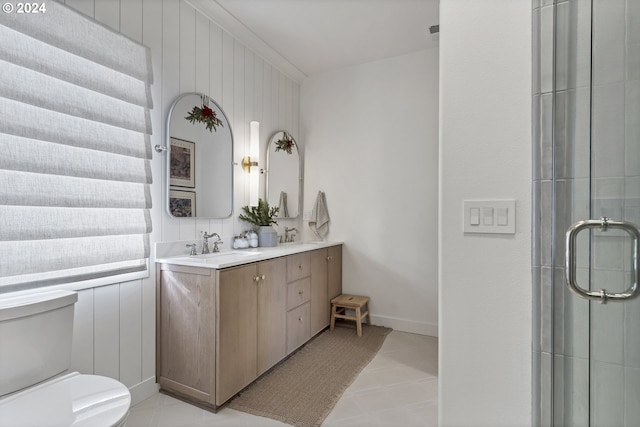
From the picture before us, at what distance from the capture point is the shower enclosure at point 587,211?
69 cm

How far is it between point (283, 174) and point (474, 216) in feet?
7.74

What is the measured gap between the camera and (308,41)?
2811 millimetres

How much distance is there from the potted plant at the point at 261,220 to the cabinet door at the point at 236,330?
700 millimetres

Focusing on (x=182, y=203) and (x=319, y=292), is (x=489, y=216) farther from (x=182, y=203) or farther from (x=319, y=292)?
(x=319, y=292)

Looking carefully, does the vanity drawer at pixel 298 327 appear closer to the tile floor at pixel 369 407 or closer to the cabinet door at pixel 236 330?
the cabinet door at pixel 236 330

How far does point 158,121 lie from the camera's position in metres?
2.01

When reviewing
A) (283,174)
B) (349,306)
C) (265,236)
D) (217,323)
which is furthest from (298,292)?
(283,174)

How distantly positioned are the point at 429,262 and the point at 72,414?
2.66 metres

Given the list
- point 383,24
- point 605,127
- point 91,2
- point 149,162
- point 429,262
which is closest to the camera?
point 605,127

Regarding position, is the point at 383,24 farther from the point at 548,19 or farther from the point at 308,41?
the point at 548,19

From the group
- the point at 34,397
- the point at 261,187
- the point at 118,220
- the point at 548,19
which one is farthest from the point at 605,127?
the point at 261,187

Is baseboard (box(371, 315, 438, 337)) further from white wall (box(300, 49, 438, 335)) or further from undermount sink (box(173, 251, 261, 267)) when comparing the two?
undermount sink (box(173, 251, 261, 267))

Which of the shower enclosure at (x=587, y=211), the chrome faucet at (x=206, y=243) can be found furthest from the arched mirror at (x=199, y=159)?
the shower enclosure at (x=587, y=211)

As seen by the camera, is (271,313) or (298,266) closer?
(271,313)
